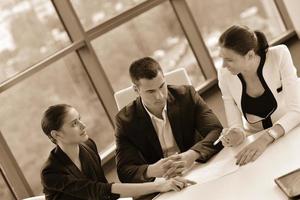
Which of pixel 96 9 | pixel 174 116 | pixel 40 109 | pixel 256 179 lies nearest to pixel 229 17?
pixel 96 9

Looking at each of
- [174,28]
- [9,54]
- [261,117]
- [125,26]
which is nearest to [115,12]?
[125,26]

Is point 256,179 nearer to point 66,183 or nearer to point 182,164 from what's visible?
point 182,164

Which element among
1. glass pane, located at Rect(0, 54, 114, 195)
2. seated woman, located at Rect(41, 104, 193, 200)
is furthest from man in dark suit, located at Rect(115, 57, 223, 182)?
glass pane, located at Rect(0, 54, 114, 195)

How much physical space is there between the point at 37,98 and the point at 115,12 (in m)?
0.90

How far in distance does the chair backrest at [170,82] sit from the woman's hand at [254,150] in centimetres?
78

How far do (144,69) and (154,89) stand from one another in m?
0.11

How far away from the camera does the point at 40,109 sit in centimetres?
379

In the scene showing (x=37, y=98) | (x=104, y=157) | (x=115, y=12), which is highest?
(x=115, y=12)

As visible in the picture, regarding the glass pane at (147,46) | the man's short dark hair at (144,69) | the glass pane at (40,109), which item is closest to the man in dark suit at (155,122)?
the man's short dark hair at (144,69)

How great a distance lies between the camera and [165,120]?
2.82 metres

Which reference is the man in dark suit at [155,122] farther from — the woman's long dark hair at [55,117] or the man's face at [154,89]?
the woman's long dark hair at [55,117]

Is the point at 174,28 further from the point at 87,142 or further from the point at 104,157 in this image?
the point at 87,142

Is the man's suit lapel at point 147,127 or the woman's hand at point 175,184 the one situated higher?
the man's suit lapel at point 147,127

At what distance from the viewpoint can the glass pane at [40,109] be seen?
3.65m
